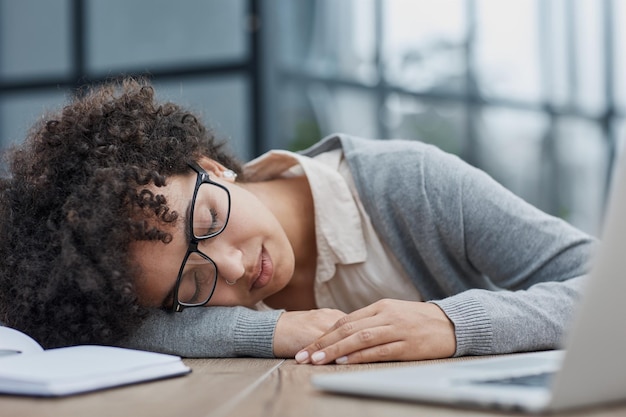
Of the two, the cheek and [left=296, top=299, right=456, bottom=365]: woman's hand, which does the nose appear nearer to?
the cheek

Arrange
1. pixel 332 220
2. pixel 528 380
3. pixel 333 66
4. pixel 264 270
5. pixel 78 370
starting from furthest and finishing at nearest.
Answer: pixel 333 66 < pixel 332 220 < pixel 264 270 < pixel 78 370 < pixel 528 380

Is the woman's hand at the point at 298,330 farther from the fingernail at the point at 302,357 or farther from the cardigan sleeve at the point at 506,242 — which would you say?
the cardigan sleeve at the point at 506,242

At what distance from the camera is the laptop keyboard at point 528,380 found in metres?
0.69

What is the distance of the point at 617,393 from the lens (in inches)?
25.3

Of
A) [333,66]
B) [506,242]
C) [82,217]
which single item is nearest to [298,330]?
[82,217]

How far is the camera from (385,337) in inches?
42.6

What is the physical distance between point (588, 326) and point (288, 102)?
3.28m

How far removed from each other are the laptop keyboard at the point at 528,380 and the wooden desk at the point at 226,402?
0.06 m

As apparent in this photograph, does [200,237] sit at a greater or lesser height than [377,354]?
greater

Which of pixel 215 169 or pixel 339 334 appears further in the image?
pixel 215 169

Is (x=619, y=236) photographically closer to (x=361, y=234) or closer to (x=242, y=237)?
(x=242, y=237)

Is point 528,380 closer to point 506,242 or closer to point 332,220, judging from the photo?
point 506,242

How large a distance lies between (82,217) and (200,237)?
0.18m

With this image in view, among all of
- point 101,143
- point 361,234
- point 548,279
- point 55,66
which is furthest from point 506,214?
point 55,66
